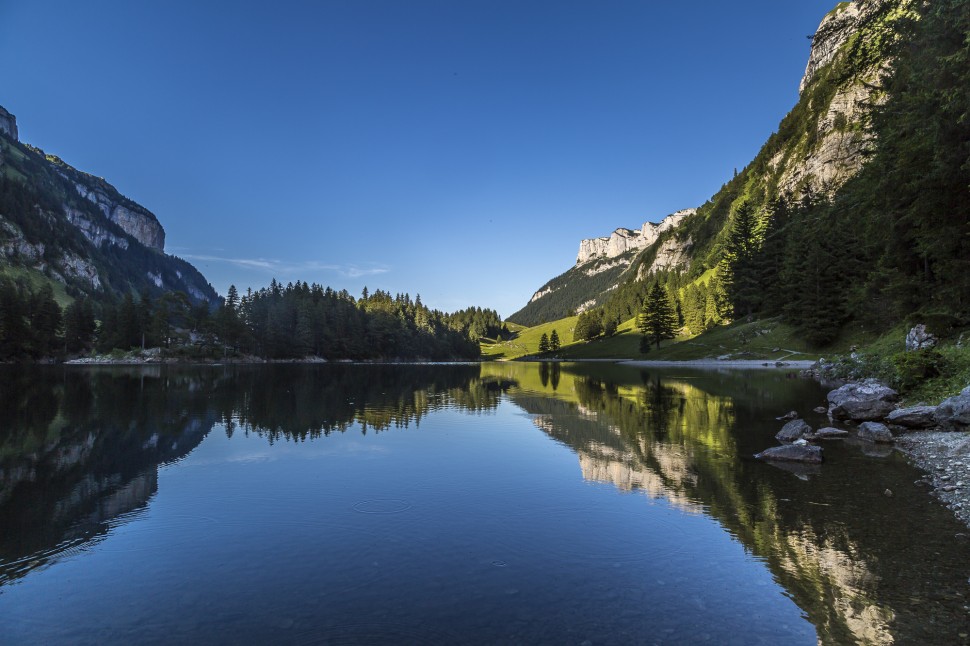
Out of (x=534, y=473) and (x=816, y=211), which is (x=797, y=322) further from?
(x=534, y=473)

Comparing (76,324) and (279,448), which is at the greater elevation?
(76,324)

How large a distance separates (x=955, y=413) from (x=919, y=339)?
20.4 metres

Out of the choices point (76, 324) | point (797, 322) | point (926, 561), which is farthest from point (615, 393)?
point (76, 324)

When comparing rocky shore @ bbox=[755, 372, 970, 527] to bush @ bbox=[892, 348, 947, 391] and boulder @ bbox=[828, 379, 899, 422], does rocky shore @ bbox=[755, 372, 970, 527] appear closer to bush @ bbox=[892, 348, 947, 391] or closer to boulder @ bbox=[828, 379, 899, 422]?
boulder @ bbox=[828, 379, 899, 422]

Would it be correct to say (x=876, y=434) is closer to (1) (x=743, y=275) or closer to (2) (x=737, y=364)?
(2) (x=737, y=364)

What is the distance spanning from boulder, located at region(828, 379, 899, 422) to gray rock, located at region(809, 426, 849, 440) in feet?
14.1

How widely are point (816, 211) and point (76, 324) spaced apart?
210376mm

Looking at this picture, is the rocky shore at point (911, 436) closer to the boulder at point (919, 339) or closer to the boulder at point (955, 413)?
the boulder at point (955, 413)

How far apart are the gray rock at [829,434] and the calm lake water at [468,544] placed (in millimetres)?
2072

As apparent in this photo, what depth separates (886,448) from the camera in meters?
21.4

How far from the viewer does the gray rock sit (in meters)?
24.1

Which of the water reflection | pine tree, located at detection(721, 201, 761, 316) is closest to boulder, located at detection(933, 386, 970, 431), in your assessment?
the water reflection

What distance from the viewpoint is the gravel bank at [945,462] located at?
14008 millimetres

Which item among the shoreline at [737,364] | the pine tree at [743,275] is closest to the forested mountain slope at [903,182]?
the shoreline at [737,364]
